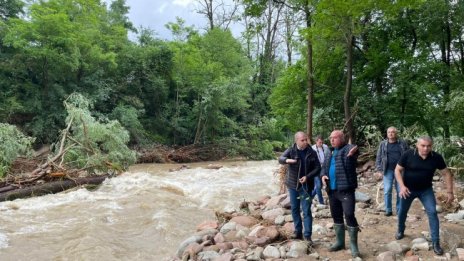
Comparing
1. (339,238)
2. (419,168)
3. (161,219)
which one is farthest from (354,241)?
(161,219)

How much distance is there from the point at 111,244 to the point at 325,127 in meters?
8.56

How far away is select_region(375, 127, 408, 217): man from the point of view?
21.9ft

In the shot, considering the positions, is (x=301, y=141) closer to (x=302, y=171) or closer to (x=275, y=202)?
(x=302, y=171)

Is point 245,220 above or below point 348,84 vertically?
below

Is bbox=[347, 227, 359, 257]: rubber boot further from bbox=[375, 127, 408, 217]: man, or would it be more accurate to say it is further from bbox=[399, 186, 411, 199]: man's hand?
bbox=[375, 127, 408, 217]: man

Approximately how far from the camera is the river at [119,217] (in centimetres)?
676

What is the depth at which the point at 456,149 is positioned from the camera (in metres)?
8.89

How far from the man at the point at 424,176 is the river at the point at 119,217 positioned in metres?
3.95

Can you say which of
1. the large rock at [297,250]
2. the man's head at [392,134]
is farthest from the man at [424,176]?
the man's head at [392,134]

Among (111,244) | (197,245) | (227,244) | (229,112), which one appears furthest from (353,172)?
(229,112)

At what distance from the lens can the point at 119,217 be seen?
8.91 m

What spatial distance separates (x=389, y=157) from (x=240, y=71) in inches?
941

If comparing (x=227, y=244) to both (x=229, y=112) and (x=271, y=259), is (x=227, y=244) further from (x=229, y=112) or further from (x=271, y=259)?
(x=229, y=112)

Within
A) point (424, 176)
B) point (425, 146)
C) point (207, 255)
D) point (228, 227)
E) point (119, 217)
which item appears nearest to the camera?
point (425, 146)
